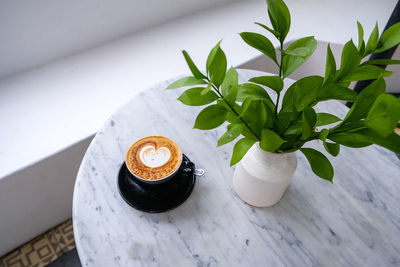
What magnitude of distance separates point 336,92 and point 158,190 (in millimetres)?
457

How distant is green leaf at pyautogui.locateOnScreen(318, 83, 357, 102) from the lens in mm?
475

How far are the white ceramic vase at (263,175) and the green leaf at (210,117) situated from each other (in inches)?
6.0

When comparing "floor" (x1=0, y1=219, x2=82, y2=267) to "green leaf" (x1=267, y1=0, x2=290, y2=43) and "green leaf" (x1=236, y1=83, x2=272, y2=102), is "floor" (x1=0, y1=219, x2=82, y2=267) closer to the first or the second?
"green leaf" (x1=236, y1=83, x2=272, y2=102)

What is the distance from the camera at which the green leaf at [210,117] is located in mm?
467

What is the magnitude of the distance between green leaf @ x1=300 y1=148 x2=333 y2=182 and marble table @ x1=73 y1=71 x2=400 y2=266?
0.25 metres

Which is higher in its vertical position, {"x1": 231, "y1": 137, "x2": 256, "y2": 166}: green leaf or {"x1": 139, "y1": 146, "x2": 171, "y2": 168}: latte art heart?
{"x1": 231, "y1": 137, "x2": 256, "y2": 166}: green leaf

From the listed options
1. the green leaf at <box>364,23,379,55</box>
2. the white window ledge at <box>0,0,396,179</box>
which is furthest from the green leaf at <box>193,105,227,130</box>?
the white window ledge at <box>0,0,396,179</box>

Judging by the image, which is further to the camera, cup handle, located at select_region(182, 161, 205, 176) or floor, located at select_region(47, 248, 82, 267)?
floor, located at select_region(47, 248, 82, 267)

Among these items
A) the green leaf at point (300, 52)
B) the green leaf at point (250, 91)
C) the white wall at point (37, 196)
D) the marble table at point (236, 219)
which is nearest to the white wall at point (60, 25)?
the white wall at point (37, 196)

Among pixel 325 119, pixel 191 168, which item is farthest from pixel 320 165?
pixel 191 168

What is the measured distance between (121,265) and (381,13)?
1934 millimetres

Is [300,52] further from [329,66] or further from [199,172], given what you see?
[199,172]

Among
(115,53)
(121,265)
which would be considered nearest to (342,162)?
(121,265)

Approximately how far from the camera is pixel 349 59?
1.48 feet
